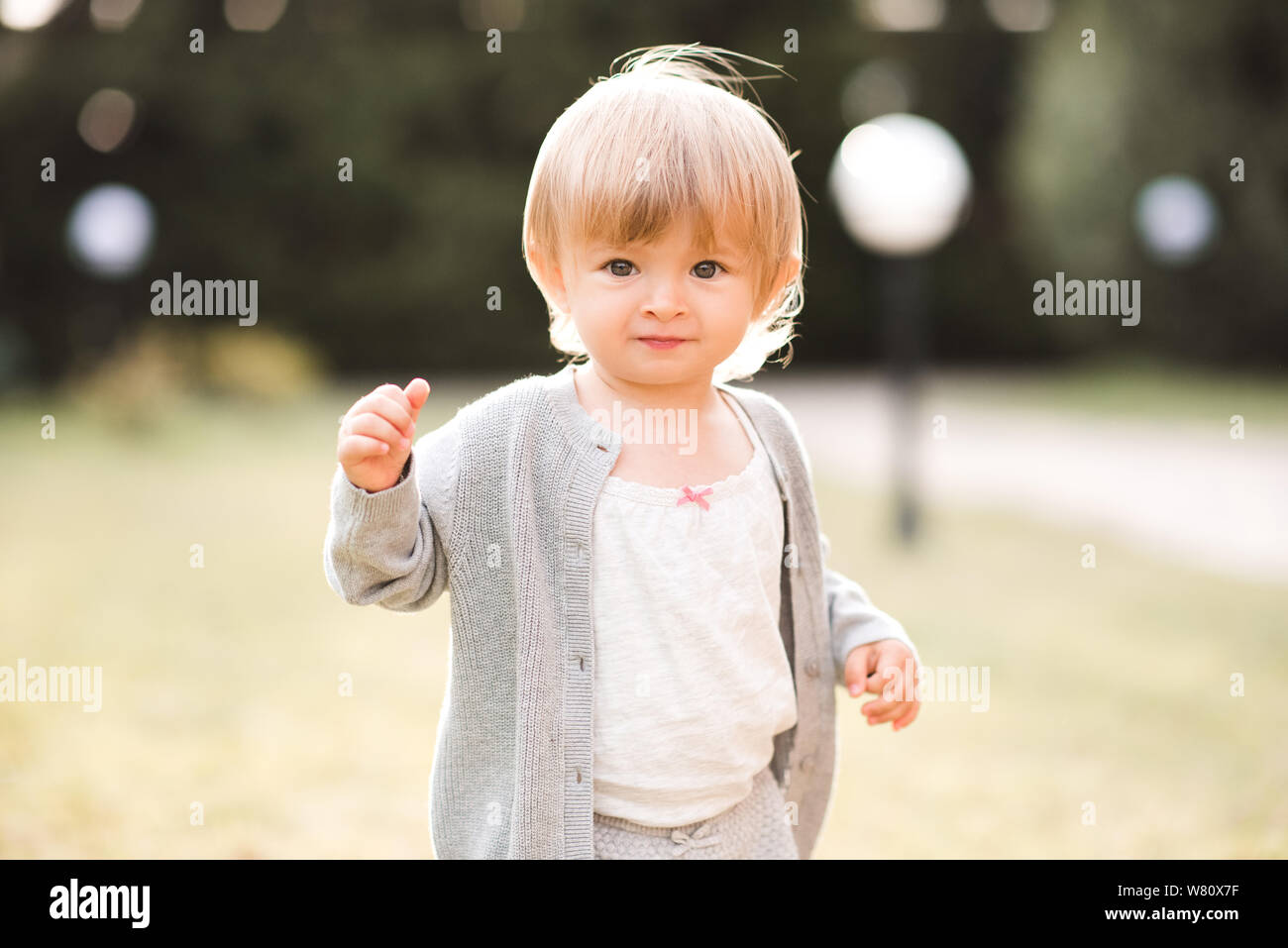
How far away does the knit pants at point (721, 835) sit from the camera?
5.54ft

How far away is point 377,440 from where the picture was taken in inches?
58.9

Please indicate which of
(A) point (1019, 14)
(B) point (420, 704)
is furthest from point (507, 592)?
(A) point (1019, 14)

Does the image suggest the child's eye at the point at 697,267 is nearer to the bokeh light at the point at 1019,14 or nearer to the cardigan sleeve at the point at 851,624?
the cardigan sleeve at the point at 851,624

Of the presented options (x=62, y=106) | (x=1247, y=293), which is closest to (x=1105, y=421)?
(x=1247, y=293)

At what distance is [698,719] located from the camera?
1.66m

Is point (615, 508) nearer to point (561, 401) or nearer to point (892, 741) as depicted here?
point (561, 401)

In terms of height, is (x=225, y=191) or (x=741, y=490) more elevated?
(x=225, y=191)

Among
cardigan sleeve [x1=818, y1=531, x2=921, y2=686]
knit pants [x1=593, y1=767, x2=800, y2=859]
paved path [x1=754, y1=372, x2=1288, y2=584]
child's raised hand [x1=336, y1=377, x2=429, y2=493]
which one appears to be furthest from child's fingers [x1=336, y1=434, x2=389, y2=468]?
paved path [x1=754, y1=372, x2=1288, y2=584]

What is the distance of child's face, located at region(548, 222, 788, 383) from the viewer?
1622 mm

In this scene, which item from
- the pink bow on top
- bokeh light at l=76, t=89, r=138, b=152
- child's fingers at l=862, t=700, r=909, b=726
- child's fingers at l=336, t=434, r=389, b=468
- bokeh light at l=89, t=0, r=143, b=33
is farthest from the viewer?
bokeh light at l=89, t=0, r=143, b=33

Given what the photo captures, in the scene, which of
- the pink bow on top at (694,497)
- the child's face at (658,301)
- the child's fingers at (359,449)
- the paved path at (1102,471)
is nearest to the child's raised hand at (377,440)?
the child's fingers at (359,449)

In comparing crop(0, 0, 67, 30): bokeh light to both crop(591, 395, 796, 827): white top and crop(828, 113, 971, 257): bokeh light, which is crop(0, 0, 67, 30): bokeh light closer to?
crop(828, 113, 971, 257): bokeh light

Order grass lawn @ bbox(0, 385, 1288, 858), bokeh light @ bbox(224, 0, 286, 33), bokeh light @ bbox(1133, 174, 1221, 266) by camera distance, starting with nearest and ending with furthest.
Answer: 1. grass lawn @ bbox(0, 385, 1288, 858)
2. bokeh light @ bbox(1133, 174, 1221, 266)
3. bokeh light @ bbox(224, 0, 286, 33)
